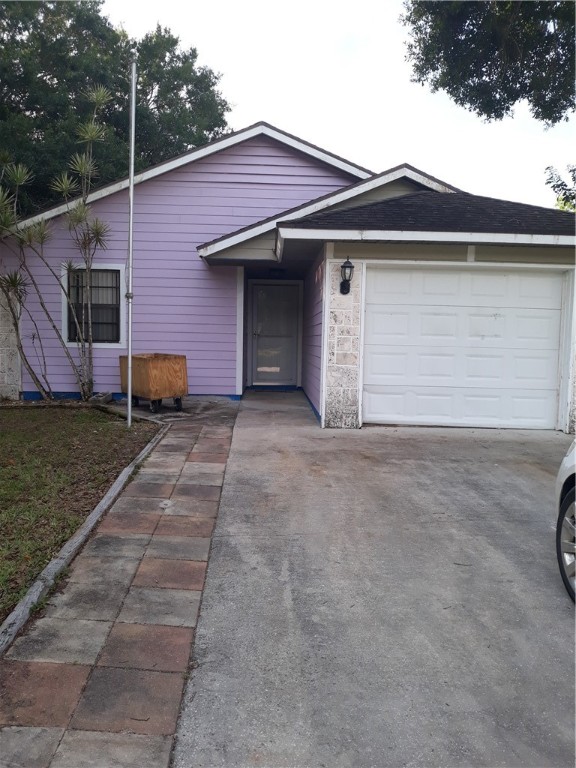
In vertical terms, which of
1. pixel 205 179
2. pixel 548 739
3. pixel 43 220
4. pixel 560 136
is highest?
pixel 560 136

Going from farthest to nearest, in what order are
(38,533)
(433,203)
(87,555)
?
(433,203) < (38,533) < (87,555)

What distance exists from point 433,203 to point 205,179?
4.46m

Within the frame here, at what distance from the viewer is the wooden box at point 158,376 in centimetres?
921

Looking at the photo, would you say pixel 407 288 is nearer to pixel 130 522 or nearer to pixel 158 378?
pixel 158 378

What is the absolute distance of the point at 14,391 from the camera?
427 inches

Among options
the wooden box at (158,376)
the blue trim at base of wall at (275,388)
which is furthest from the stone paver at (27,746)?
the blue trim at base of wall at (275,388)

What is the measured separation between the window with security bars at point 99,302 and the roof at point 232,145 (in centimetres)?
122

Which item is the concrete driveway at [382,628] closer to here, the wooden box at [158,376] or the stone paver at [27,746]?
the stone paver at [27,746]

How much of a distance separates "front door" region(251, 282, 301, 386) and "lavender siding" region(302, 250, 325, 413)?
0.43m

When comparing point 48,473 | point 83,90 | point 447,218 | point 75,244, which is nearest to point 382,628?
point 48,473

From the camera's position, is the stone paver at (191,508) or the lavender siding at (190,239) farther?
the lavender siding at (190,239)

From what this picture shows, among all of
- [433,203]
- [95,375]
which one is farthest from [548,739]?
[95,375]

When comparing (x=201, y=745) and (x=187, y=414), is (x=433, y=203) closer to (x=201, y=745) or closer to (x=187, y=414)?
(x=187, y=414)

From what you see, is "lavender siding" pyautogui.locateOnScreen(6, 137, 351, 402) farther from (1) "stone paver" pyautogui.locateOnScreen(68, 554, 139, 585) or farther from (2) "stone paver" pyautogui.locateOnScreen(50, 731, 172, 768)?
(2) "stone paver" pyautogui.locateOnScreen(50, 731, 172, 768)
